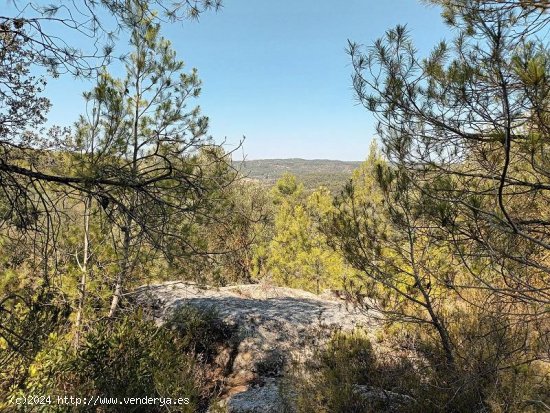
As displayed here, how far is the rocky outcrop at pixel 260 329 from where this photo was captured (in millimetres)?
4266

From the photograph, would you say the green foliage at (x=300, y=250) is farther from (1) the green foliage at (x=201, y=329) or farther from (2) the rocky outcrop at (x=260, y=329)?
(1) the green foliage at (x=201, y=329)

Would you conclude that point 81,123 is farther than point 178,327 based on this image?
No

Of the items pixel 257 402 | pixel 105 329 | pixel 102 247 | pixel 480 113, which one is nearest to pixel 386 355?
pixel 257 402

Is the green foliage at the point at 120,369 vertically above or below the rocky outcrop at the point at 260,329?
above

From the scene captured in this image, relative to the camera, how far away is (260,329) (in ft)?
18.5

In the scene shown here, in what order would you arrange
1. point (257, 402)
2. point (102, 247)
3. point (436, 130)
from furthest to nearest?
1. point (102, 247)
2. point (257, 402)
3. point (436, 130)

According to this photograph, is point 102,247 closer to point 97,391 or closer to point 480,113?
point 97,391

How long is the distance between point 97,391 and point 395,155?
384 centimetres

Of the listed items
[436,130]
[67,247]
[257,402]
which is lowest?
[257,402]

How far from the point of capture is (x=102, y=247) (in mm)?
4855

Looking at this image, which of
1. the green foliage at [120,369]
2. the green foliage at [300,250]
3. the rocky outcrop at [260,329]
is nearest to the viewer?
the green foliage at [120,369]

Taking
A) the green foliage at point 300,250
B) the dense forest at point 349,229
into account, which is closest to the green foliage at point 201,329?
the dense forest at point 349,229

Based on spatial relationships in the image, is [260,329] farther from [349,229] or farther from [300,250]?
[300,250]

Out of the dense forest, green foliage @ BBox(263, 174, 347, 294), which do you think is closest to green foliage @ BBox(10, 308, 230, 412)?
the dense forest
